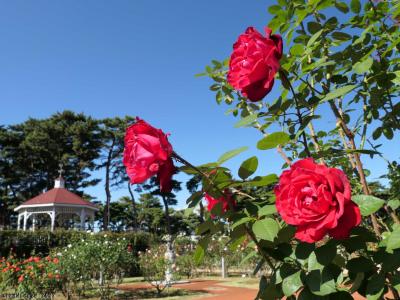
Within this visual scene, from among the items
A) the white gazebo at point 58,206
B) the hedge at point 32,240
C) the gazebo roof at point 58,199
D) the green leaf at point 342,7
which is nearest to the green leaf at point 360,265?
the green leaf at point 342,7

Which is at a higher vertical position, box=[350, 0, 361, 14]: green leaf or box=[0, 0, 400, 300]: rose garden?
box=[350, 0, 361, 14]: green leaf

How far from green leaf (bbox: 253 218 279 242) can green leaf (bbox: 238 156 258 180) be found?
11 centimetres

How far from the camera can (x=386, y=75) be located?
1.15 meters

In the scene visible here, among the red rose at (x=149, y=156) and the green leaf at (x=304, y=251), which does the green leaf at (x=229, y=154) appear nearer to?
the red rose at (x=149, y=156)

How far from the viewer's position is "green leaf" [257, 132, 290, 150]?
811mm

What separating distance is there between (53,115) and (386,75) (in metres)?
40.8

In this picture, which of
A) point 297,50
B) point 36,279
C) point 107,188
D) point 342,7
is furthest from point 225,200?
point 107,188

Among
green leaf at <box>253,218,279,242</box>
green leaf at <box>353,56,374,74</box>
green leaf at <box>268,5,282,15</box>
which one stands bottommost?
green leaf at <box>253,218,279,242</box>

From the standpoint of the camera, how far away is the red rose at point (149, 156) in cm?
75

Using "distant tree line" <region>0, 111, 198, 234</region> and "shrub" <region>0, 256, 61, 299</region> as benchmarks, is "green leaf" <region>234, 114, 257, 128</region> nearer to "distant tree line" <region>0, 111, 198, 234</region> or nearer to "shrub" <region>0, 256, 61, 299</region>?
"shrub" <region>0, 256, 61, 299</region>

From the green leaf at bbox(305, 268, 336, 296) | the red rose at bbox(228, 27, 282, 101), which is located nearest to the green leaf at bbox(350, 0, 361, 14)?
the red rose at bbox(228, 27, 282, 101)

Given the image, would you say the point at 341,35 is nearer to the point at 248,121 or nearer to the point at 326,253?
the point at 248,121

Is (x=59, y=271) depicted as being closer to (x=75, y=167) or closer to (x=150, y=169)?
(x=150, y=169)

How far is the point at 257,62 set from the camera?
2.61 ft
